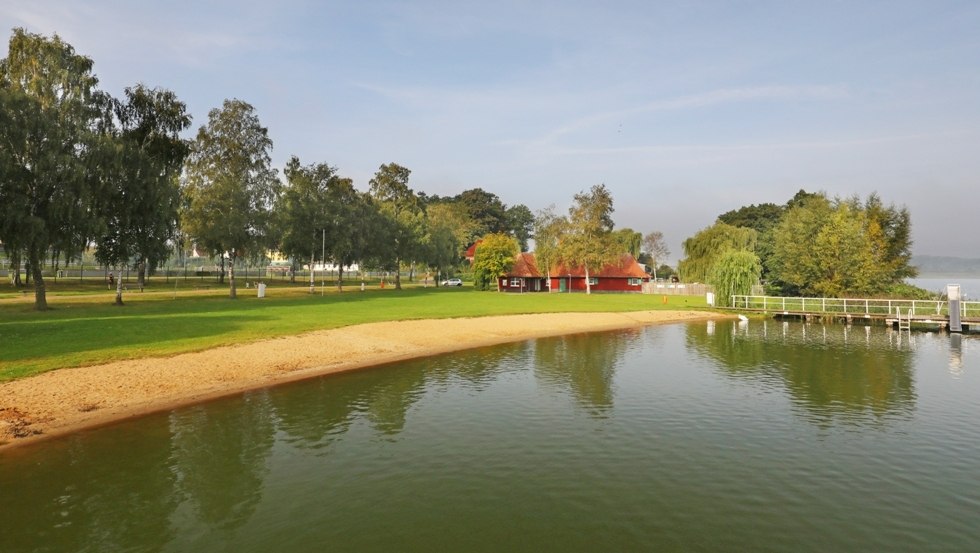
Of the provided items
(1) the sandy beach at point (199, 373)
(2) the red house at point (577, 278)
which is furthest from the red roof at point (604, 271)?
(1) the sandy beach at point (199, 373)

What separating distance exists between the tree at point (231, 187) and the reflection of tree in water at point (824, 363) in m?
44.9

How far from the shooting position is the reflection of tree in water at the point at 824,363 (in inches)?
751

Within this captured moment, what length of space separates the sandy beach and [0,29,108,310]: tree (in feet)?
74.0

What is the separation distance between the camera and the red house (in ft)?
300

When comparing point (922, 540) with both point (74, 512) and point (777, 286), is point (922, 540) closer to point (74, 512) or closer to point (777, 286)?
point (74, 512)

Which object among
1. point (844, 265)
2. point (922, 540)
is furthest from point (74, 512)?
point (844, 265)

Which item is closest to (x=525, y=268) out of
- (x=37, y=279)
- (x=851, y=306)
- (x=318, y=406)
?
(x=851, y=306)

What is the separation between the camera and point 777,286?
74.0 metres

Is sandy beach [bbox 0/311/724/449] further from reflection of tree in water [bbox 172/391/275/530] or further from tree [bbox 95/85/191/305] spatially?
tree [bbox 95/85/191/305]

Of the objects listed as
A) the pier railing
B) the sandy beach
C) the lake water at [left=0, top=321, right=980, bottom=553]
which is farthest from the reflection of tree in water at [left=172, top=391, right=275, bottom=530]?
the pier railing

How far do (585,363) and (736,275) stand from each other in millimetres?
38176

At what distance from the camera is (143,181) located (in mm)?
43812

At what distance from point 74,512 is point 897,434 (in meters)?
21.1

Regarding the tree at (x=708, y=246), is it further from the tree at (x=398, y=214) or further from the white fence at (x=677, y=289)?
the tree at (x=398, y=214)
